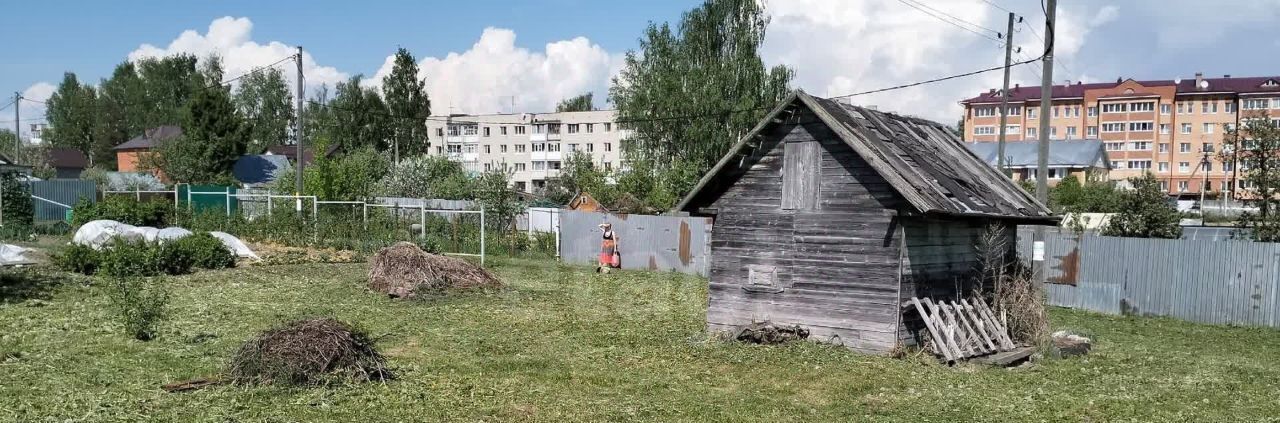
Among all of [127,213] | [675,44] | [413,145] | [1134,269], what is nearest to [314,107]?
[413,145]

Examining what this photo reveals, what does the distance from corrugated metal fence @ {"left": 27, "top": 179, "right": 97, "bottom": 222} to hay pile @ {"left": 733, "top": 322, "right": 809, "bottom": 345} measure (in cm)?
3478

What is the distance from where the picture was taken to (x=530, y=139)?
299 feet

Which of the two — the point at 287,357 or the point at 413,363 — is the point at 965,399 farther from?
the point at 287,357

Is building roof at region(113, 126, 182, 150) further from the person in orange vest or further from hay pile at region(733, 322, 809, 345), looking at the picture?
hay pile at region(733, 322, 809, 345)

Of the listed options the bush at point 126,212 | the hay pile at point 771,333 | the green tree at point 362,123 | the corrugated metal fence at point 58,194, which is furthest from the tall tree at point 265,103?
the hay pile at point 771,333

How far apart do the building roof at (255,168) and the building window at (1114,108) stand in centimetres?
7268

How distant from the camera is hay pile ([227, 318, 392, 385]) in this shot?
33.3 ft

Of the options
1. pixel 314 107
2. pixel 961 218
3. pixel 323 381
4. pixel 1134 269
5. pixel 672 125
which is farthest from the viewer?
pixel 314 107

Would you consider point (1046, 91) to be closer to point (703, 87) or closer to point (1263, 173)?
point (1263, 173)

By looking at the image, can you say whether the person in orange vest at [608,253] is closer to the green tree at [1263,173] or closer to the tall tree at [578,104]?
the green tree at [1263,173]

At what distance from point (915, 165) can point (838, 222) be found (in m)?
1.57

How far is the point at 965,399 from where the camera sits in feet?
34.6

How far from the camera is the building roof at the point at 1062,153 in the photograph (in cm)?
7669

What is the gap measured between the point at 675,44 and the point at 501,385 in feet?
133
